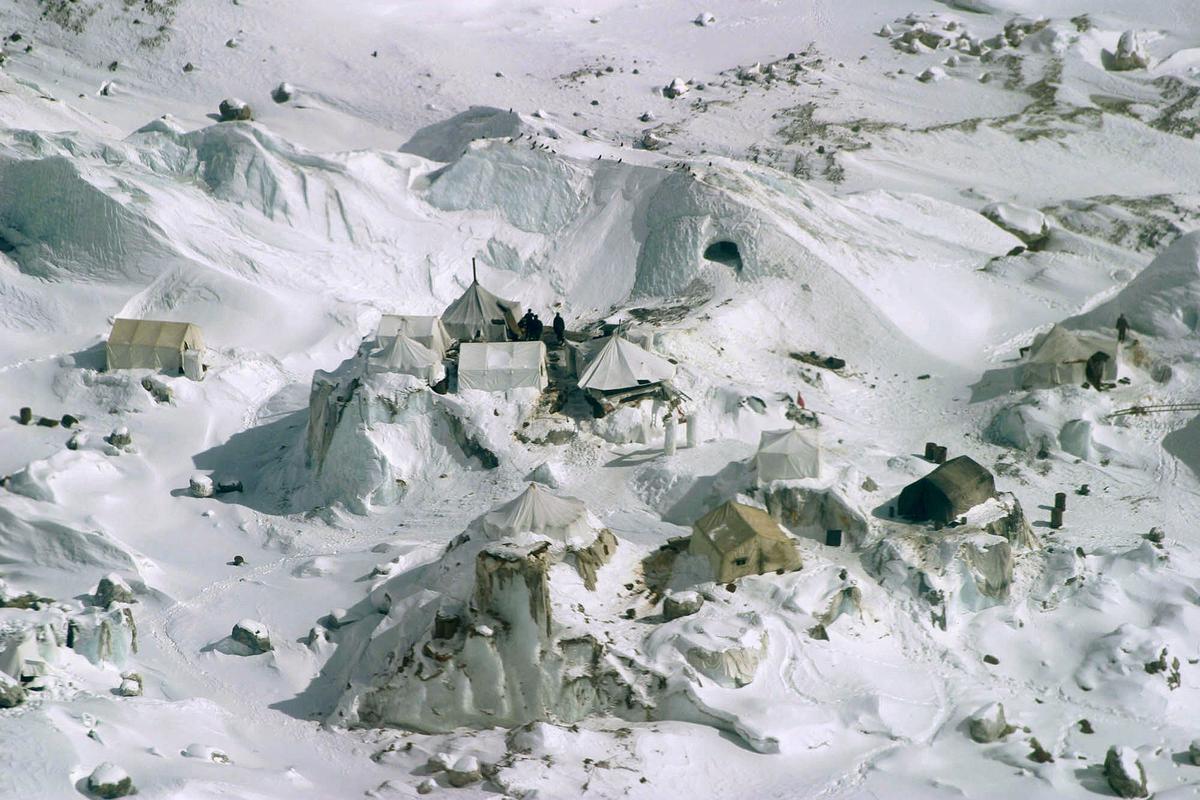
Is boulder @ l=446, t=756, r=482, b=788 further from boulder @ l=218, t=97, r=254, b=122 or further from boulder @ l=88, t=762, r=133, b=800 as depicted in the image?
boulder @ l=218, t=97, r=254, b=122

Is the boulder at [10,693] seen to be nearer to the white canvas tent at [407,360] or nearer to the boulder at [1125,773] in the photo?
the white canvas tent at [407,360]

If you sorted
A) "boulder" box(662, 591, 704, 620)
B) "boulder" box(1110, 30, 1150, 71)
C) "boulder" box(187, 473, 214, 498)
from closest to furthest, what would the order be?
"boulder" box(662, 591, 704, 620) → "boulder" box(187, 473, 214, 498) → "boulder" box(1110, 30, 1150, 71)

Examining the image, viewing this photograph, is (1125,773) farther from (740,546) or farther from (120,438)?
(120,438)

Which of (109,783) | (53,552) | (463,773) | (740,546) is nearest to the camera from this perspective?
(109,783)

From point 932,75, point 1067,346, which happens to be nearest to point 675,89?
point 932,75

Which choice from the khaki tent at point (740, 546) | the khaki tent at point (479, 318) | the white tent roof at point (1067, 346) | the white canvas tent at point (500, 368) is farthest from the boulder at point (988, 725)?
the khaki tent at point (479, 318)

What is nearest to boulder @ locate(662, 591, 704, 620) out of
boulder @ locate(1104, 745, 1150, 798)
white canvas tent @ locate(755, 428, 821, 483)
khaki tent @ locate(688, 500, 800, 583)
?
khaki tent @ locate(688, 500, 800, 583)
